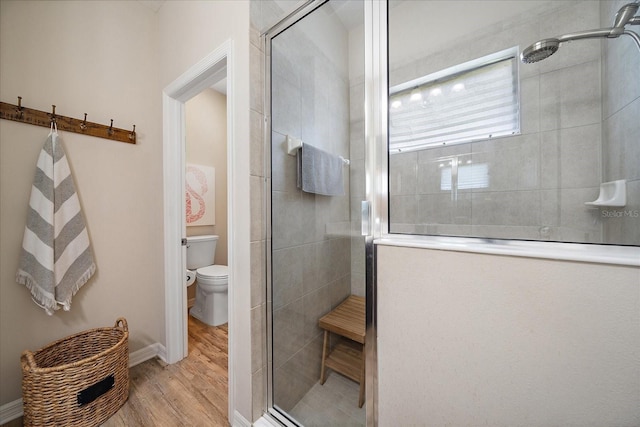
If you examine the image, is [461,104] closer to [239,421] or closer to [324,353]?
[324,353]

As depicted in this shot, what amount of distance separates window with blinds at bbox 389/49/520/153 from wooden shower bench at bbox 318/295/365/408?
2.86 ft

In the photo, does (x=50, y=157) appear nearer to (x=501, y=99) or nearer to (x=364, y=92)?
(x=364, y=92)

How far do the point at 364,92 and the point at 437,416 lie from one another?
119 centimetres

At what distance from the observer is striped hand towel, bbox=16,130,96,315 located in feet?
4.07

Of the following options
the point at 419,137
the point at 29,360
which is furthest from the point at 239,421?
the point at 419,137

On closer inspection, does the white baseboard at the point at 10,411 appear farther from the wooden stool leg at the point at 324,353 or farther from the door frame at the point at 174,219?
the wooden stool leg at the point at 324,353

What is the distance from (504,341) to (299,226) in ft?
2.95

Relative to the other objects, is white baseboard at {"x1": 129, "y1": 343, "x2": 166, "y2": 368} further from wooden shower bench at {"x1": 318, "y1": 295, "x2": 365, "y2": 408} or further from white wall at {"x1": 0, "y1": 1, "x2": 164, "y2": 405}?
wooden shower bench at {"x1": 318, "y1": 295, "x2": 365, "y2": 408}

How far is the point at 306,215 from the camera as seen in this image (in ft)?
4.00

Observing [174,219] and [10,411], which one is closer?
[10,411]

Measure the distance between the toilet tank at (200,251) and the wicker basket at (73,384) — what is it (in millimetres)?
1091

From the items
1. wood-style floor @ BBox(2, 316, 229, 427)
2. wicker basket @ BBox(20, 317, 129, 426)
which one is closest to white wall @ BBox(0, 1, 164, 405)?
wicker basket @ BBox(20, 317, 129, 426)

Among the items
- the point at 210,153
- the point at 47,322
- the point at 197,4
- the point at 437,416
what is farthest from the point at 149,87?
the point at 437,416

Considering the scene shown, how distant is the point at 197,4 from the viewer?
1394mm
